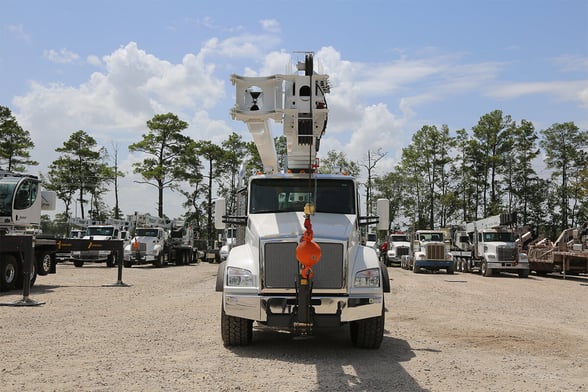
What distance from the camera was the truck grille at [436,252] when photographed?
34.0 m

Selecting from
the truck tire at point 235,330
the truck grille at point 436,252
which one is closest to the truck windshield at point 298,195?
the truck tire at point 235,330

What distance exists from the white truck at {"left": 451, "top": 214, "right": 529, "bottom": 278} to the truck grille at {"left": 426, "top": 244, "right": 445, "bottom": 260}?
6.44 feet

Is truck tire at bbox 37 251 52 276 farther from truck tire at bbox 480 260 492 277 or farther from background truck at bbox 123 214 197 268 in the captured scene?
truck tire at bbox 480 260 492 277

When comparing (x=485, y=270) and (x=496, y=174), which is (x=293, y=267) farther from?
(x=496, y=174)

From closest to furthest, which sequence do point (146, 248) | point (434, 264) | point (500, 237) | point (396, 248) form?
point (500, 237), point (434, 264), point (146, 248), point (396, 248)

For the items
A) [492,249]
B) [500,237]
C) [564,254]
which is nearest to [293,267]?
[564,254]

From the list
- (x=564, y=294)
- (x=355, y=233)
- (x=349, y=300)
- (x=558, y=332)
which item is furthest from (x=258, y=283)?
(x=564, y=294)

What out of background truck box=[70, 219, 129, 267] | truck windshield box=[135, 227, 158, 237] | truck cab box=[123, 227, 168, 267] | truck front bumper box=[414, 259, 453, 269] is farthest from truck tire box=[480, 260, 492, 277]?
background truck box=[70, 219, 129, 267]

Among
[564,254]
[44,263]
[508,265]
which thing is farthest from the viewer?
[508,265]

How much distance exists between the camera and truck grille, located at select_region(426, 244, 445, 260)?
34.0 meters

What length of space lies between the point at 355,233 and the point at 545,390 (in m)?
3.44

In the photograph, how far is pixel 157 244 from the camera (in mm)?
37188

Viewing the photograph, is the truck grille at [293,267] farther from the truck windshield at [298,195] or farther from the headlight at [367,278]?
the truck windshield at [298,195]

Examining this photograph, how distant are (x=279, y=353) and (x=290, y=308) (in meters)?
0.84
